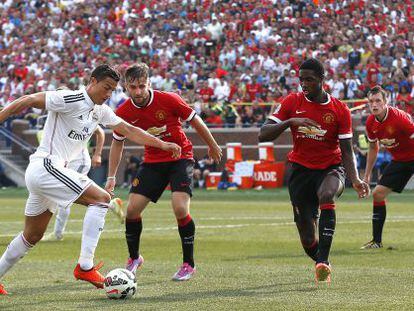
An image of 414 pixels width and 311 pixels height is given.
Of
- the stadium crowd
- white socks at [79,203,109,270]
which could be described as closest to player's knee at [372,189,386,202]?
white socks at [79,203,109,270]

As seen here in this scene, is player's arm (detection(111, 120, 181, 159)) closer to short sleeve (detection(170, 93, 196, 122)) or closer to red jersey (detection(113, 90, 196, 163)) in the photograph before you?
red jersey (detection(113, 90, 196, 163))

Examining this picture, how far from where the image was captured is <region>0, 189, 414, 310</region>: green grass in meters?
9.71

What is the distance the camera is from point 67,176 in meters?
10.2

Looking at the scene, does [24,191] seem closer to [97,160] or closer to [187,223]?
[97,160]

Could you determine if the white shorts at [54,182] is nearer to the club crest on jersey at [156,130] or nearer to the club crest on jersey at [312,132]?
the club crest on jersey at [156,130]

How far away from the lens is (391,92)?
103 ft

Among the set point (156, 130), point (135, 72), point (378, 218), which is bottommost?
point (378, 218)

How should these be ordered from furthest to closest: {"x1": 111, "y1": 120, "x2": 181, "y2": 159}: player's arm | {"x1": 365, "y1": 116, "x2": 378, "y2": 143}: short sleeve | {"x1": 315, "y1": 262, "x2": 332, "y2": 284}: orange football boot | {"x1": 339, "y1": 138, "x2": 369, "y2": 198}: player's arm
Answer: {"x1": 365, "y1": 116, "x2": 378, "y2": 143}: short sleeve < {"x1": 339, "y1": 138, "x2": 369, "y2": 198}: player's arm < {"x1": 315, "y1": 262, "x2": 332, "y2": 284}: orange football boot < {"x1": 111, "y1": 120, "x2": 181, "y2": 159}: player's arm

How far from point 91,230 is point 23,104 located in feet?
4.64

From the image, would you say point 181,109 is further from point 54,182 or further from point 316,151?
point 54,182

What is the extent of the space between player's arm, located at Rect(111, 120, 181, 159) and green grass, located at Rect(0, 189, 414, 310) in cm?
141

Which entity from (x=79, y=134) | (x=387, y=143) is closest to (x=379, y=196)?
(x=387, y=143)

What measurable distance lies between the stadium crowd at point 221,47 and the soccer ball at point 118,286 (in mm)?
19745

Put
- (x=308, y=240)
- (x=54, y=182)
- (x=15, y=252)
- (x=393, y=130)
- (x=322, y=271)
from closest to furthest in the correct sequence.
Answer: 1. (x=54, y=182)
2. (x=15, y=252)
3. (x=322, y=271)
4. (x=308, y=240)
5. (x=393, y=130)
